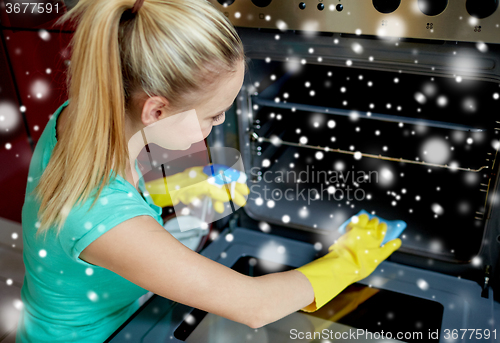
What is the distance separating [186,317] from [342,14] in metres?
0.71

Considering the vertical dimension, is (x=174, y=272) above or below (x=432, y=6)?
below

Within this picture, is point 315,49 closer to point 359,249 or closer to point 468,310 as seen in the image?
point 359,249

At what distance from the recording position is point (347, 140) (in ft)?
4.32

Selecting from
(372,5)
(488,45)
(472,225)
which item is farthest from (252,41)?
(472,225)

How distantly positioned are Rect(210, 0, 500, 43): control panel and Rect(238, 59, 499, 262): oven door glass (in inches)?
7.6

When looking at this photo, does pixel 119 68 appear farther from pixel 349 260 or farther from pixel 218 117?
pixel 349 260

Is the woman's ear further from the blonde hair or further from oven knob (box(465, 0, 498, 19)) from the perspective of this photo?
oven knob (box(465, 0, 498, 19))

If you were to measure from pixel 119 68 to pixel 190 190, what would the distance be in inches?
26.0

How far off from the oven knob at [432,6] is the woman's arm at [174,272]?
57 cm

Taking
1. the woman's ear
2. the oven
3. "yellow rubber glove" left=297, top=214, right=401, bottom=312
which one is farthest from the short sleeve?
"yellow rubber glove" left=297, top=214, right=401, bottom=312

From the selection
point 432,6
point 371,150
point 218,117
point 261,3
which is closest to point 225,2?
point 261,3

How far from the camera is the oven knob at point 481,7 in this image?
64 centimetres

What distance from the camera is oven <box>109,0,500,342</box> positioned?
75 centimetres

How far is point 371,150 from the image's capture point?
49.1 inches
